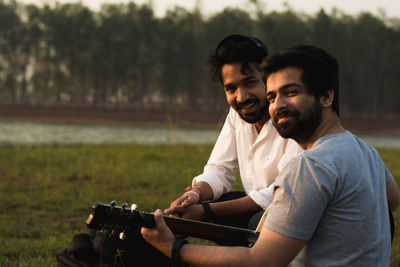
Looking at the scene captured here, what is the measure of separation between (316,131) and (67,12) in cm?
5782

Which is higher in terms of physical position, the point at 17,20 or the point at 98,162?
the point at 17,20

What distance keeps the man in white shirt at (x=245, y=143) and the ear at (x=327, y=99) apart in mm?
808

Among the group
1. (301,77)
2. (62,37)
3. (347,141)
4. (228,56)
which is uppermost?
(62,37)

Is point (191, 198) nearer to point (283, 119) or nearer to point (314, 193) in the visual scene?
point (283, 119)

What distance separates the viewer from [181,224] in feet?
6.14

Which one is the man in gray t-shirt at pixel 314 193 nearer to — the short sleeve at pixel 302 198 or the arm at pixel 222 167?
the short sleeve at pixel 302 198

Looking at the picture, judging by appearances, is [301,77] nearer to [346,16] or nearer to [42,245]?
[42,245]

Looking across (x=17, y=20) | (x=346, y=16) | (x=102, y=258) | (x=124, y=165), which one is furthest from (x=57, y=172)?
(x=346, y=16)

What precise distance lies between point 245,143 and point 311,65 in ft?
4.31

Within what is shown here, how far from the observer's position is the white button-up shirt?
99.3 inches

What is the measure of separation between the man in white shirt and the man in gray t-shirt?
0.80m

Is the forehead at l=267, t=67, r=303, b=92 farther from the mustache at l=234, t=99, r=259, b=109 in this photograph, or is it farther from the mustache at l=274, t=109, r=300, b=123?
the mustache at l=234, t=99, r=259, b=109

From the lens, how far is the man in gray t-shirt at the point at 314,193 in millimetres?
1405

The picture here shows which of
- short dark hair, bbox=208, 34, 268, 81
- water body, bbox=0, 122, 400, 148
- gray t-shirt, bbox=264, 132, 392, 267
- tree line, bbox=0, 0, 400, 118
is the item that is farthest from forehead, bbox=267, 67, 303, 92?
tree line, bbox=0, 0, 400, 118
